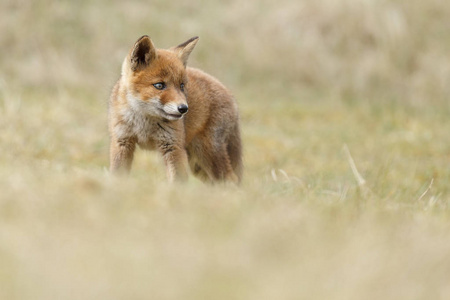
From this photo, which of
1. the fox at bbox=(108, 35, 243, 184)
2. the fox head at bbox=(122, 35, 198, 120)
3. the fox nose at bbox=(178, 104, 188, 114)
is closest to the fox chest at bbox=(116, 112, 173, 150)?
the fox at bbox=(108, 35, 243, 184)

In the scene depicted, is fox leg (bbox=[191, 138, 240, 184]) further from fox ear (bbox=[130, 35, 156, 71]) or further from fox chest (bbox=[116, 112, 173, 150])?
fox ear (bbox=[130, 35, 156, 71])

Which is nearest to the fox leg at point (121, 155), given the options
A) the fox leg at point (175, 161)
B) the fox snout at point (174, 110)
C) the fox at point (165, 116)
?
the fox at point (165, 116)

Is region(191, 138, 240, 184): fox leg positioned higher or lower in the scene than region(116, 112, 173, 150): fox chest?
lower

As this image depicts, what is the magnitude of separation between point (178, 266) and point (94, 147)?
7.35m

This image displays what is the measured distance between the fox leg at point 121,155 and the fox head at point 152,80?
34 cm

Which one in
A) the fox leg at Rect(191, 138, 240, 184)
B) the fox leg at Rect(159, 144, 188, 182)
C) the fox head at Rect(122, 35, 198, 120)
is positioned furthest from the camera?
the fox leg at Rect(191, 138, 240, 184)

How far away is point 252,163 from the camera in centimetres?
1038

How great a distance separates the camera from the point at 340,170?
9.77 metres

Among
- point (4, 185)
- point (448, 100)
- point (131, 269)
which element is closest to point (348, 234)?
point (131, 269)

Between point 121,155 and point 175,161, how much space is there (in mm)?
476

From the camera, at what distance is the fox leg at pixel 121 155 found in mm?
5680

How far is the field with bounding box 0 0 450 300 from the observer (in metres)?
2.88

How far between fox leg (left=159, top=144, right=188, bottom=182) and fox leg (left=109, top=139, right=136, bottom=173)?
0.95 feet

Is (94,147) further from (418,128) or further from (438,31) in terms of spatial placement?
(438,31)
